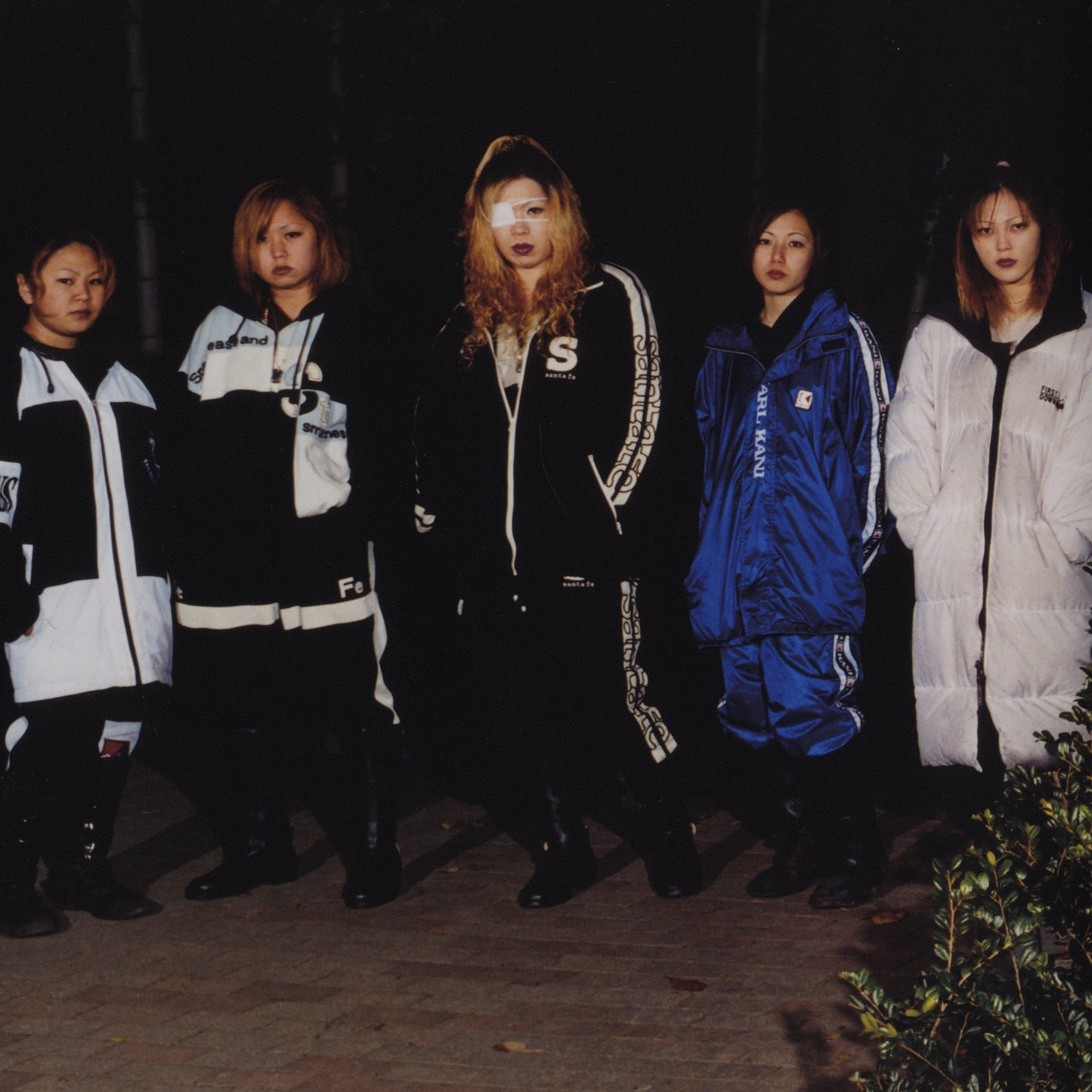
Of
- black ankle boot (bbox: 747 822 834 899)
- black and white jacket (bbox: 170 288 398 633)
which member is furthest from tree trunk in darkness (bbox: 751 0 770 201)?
black ankle boot (bbox: 747 822 834 899)

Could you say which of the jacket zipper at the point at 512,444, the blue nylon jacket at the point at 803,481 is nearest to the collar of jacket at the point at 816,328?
the blue nylon jacket at the point at 803,481

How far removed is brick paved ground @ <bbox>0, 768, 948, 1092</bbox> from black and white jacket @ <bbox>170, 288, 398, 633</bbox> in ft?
3.31

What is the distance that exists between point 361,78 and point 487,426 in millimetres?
2985

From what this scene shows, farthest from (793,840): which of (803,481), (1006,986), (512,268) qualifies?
(1006,986)

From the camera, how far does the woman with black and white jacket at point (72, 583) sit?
525 cm

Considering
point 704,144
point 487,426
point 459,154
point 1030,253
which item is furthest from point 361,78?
point 1030,253

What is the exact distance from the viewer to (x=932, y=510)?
17.9 feet

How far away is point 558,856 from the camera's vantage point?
18.4ft

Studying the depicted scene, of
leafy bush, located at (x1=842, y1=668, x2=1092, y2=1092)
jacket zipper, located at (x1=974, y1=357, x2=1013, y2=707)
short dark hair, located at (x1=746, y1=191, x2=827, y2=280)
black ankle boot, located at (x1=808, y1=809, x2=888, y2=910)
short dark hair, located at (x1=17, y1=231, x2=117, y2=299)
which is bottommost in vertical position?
black ankle boot, located at (x1=808, y1=809, x2=888, y2=910)

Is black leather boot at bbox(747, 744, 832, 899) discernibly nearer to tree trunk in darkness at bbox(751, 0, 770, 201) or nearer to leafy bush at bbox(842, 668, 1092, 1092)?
leafy bush at bbox(842, 668, 1092, 1092)

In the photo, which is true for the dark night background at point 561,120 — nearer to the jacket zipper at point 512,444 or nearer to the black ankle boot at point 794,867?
the black ankle boot at point 794,867

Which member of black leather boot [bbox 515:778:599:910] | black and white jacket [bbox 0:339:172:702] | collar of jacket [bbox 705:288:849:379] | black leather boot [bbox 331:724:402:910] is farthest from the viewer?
black leather boot [bbox 331:724:402:910]

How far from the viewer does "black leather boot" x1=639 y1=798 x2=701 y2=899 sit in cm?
560

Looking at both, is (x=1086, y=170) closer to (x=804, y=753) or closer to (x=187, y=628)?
(x=804, y=753)
